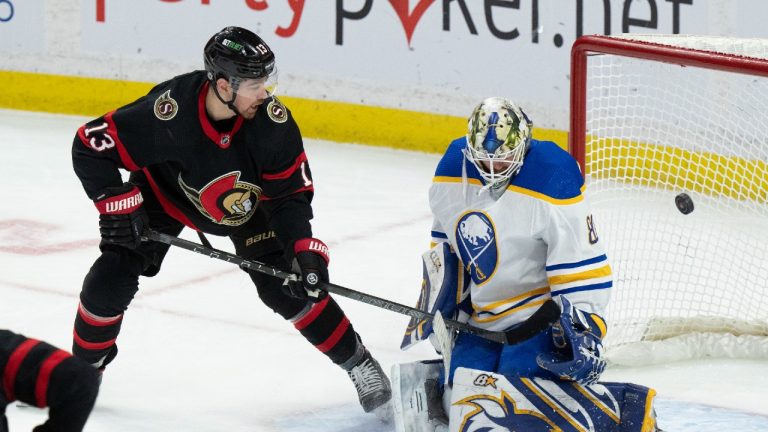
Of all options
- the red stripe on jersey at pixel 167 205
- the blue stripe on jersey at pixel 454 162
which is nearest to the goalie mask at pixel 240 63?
the red stripe on jersey at pixel 167 205

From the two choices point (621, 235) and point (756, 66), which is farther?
point (621, 235)

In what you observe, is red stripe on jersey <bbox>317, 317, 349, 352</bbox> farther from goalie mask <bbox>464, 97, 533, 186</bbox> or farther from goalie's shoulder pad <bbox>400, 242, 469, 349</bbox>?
goalie mask <bbox>464, 97, 533, 186</bbox>

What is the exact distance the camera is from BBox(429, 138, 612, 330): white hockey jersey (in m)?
2.48

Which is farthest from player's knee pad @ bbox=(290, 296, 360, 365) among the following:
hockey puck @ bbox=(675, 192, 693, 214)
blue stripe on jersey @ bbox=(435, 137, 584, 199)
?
hockey puck @ bbox=(675, 192, 693, 214)

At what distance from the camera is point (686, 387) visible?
3.29m

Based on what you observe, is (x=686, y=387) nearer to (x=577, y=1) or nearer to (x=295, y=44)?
(x=577, y=1)

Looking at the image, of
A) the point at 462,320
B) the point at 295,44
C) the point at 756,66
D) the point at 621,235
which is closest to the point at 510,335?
the point at 462,320

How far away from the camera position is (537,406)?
8.23 feet

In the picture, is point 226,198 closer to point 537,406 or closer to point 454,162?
point 454,162

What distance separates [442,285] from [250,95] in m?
0.57

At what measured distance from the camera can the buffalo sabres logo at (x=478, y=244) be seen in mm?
2547

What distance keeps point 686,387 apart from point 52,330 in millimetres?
1719

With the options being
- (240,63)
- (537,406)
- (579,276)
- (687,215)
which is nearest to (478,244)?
Result: (579,276)

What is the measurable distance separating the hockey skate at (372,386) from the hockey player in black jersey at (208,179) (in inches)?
5.1
